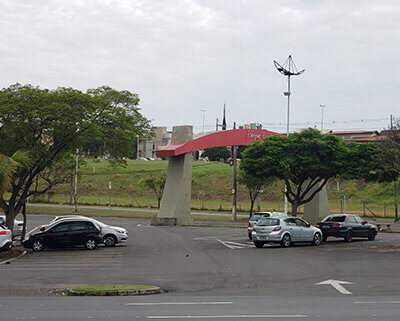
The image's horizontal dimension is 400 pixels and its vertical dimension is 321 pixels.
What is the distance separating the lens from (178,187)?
44.0m

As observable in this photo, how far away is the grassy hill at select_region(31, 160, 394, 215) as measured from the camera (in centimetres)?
7419

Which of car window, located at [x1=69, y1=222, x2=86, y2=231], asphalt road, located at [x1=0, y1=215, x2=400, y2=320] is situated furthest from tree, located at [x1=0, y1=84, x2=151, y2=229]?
asphalt road, located at [x1=0, y1=215, x2=400, y2=320]

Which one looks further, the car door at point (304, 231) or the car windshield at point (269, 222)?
the car door at point (304, 231)

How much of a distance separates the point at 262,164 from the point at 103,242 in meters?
12.4

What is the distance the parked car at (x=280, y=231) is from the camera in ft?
91.0

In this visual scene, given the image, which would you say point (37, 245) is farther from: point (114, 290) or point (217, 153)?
point (217, 153)

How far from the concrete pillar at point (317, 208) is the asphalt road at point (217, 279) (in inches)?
556

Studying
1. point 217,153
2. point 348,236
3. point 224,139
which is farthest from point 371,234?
point 217,153

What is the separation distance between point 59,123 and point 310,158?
16415 mm

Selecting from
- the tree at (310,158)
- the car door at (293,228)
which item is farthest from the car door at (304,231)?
the tree at (310,158)

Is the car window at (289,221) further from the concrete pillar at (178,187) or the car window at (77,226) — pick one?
the concrete pillar at (178,187)

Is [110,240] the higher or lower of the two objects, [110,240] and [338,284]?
the lower

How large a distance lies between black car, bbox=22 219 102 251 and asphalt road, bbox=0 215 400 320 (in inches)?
23.3

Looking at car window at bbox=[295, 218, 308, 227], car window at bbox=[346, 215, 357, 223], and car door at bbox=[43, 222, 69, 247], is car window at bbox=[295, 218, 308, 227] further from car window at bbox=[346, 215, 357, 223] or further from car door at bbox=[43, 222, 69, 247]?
car door at bbox=[43, 222, 69, 247]
